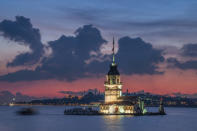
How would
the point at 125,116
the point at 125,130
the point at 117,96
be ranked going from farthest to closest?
the point at 117,96
the point at 125,116
the point at 125,130

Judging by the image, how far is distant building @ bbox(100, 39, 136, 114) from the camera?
16212 centimetres

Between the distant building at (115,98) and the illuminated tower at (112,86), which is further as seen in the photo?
the illuminated tower at (112,86)

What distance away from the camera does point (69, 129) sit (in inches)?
4355

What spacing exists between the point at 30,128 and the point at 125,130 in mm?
22995

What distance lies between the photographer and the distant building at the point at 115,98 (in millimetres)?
162125

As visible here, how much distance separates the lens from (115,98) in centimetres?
16988

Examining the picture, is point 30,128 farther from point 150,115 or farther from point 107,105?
point 150,115

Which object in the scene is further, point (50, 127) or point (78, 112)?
point (78, 112)

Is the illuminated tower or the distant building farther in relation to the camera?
the illuminated tower

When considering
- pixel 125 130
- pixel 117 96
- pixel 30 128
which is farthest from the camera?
pixel 117 96

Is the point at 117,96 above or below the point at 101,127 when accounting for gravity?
above

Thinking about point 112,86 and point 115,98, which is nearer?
point 115,98

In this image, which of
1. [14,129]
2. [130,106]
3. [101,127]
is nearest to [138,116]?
[130,106]

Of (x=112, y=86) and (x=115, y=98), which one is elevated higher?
(x=112, y=86)
